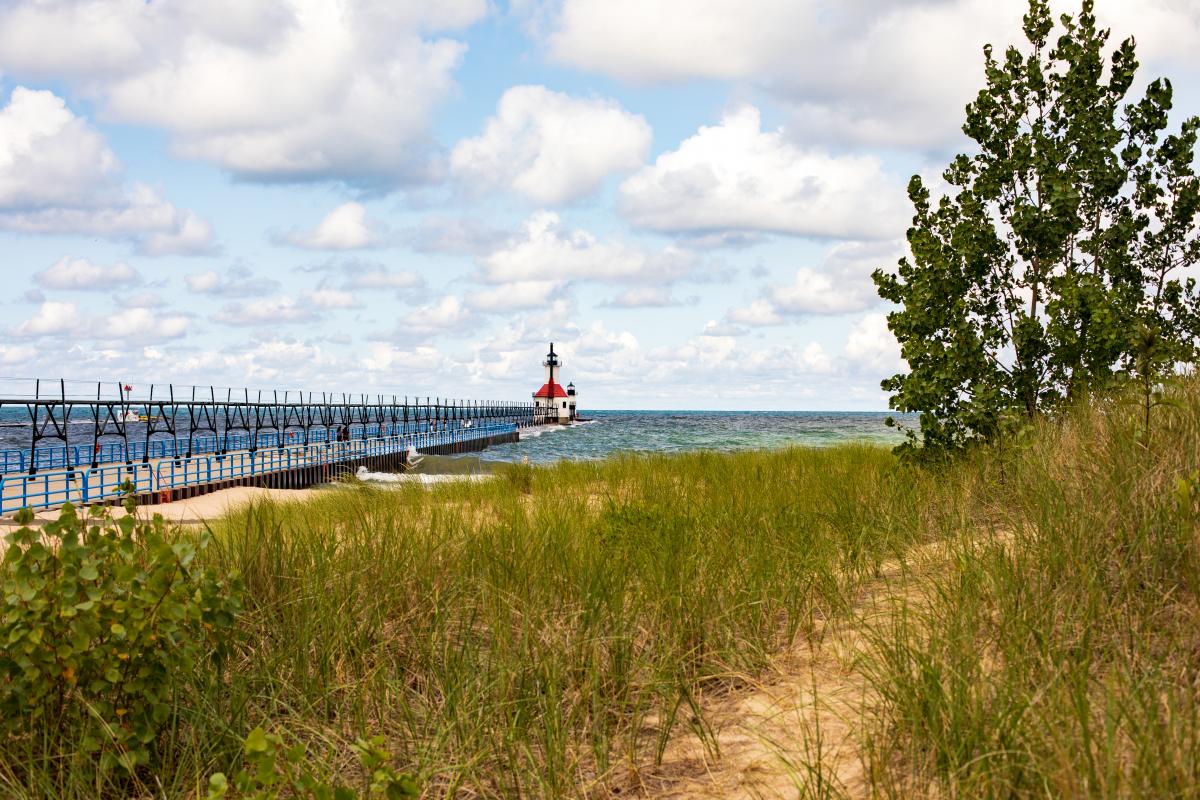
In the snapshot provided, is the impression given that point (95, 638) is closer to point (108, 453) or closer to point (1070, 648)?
point (1070, 648)

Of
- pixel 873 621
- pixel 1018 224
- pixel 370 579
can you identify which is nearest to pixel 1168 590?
pixel 873 621

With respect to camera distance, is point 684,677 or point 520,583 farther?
point 520,583

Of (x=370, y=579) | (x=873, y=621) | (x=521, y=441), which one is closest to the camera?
(x=873, y=621)

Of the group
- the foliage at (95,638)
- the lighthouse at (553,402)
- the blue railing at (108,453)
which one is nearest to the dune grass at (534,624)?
the foliage at (95,638)

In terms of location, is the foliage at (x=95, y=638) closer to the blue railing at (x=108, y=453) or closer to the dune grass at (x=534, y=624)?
the dune grass at (x=534, y=624)

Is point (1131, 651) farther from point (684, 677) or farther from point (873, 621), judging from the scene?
point (684, 677)

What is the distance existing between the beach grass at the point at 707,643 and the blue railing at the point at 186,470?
459 cm

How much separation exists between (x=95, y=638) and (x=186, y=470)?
2648 cm

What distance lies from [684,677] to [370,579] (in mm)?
2254

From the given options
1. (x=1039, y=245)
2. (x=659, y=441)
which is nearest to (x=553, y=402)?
(x=659, y=441)

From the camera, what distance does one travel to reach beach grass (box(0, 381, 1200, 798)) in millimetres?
3307

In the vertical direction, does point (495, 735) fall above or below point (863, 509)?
below

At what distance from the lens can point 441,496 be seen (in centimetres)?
→ 1199

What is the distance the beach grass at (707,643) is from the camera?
3.31 m
